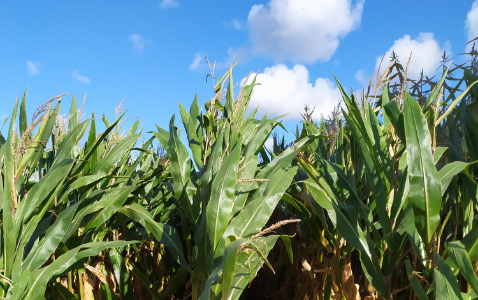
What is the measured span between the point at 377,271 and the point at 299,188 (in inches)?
24.5

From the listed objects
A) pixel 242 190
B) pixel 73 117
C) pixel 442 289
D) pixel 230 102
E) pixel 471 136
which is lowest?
pixel 442 289

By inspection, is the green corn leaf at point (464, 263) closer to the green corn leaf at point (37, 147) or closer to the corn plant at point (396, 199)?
the corn plant at point (396, 199)

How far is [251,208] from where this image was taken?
158cm

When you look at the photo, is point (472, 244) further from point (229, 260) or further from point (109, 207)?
point (109, 207)

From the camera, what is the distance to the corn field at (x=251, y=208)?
1.51m

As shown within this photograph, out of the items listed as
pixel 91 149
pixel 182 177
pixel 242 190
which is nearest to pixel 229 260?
pixel 242 190

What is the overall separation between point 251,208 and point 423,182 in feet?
1.88

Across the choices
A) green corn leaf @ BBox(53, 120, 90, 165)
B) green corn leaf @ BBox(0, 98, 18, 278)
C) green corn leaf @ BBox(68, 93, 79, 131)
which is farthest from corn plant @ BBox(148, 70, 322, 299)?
green corn leaf @ BBox(0, 98, 18, 278)

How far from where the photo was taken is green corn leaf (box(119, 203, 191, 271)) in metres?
1.73

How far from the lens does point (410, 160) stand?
149 centimetres

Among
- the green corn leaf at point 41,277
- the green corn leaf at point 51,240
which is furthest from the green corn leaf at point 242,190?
the green corn leaf at point 51,240

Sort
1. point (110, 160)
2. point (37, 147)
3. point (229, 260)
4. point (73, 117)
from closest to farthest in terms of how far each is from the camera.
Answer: point (229, 260)
point (37, 147)
point (110, 160)
point (73, 117)

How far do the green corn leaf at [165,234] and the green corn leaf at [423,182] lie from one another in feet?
2.80

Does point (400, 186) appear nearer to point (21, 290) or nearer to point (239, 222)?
point (239, 222)
